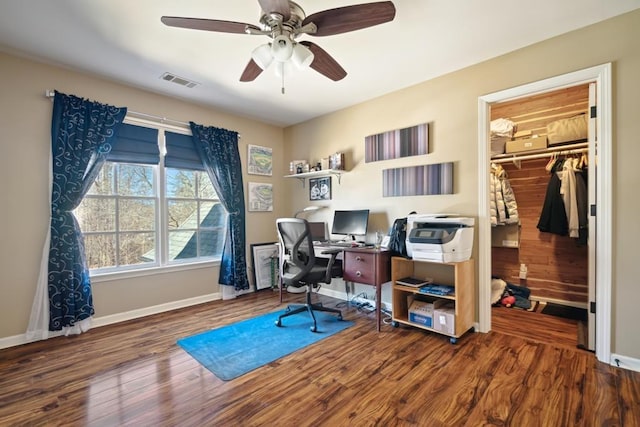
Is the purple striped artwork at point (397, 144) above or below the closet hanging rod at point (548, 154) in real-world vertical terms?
above

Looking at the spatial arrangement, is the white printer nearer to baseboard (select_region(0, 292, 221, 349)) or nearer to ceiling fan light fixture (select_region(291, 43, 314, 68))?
ceiling fan light fixture (select_region(291, 43, 314, 68))

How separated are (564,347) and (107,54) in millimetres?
4574

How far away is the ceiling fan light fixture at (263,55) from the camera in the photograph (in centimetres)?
188

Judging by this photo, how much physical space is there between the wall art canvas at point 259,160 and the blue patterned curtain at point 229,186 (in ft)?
0.71

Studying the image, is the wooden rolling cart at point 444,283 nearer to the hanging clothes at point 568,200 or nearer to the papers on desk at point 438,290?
the papers on desk at point 438,290

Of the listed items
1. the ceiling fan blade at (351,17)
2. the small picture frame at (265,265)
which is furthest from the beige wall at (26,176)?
the ceiling fan blade at (351,17)

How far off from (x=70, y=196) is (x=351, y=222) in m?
2.88

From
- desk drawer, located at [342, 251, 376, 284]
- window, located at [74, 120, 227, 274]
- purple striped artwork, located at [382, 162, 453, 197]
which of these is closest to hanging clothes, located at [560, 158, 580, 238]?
purple striped artwork, located at [382, 162, 453, 197]

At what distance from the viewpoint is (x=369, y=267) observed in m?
2.88

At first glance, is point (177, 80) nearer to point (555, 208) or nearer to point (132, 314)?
point (132, 314)

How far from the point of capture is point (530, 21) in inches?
83.9

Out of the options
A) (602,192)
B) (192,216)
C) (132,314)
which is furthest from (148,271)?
(602,192)

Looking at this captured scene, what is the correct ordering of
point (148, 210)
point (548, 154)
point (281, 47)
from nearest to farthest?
point (281, 47) → point (548, 154) → point (148, 210)

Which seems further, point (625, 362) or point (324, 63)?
point (324, 63)
